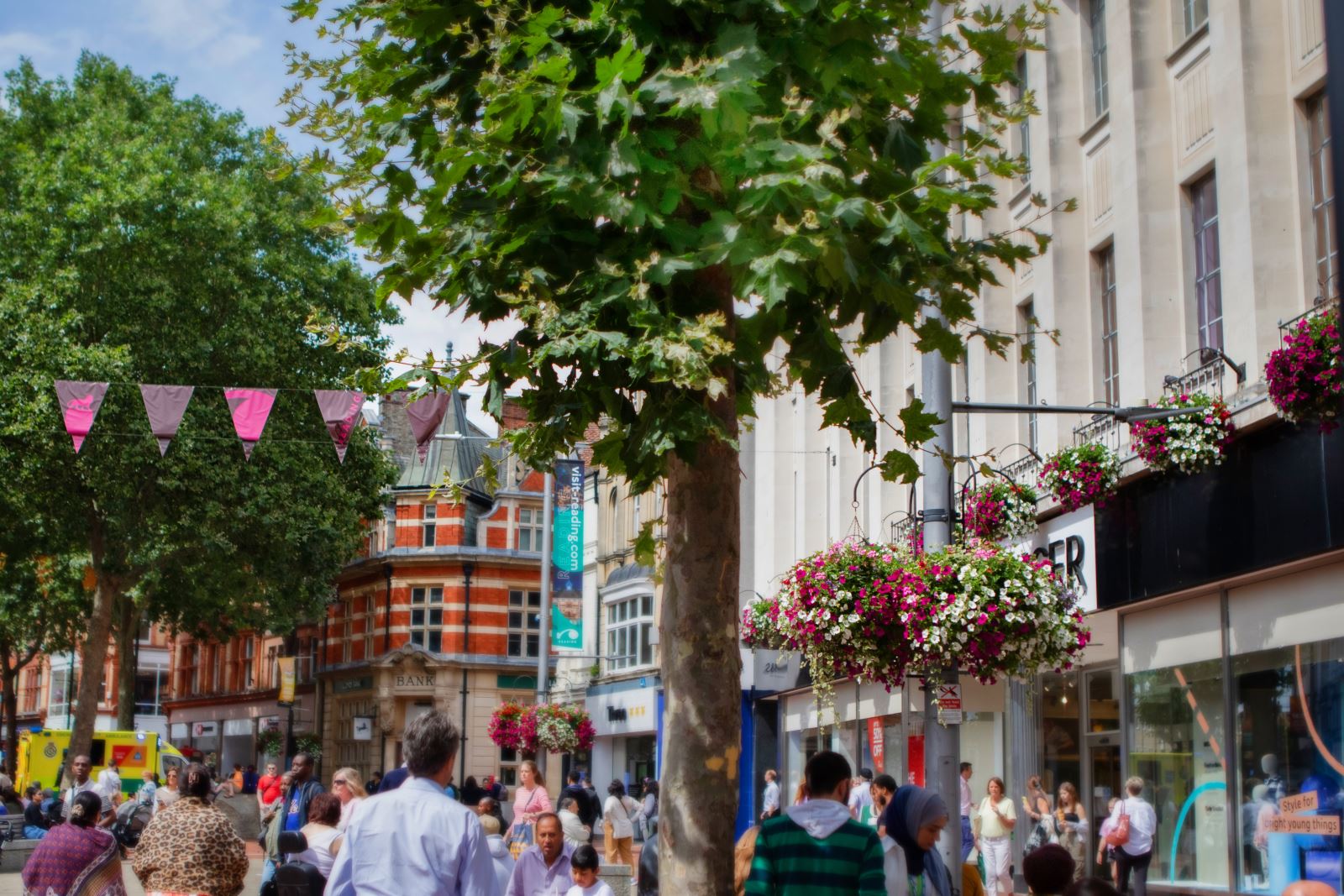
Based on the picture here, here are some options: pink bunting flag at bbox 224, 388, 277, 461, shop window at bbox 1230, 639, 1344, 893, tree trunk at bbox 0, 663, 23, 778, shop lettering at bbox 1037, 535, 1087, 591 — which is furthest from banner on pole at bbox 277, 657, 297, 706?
shop window at bbox 1230, 639, 1344, 893

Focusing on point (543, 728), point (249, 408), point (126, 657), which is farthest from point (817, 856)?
point (126, 657)

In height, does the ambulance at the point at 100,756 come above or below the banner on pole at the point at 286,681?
below

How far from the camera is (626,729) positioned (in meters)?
45.3

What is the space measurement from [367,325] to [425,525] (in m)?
30.5

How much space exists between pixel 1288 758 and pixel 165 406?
17077 mm

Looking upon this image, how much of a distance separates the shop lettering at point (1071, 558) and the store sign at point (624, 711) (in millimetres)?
24150

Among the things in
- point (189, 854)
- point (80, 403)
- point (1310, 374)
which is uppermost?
point (80, 403)

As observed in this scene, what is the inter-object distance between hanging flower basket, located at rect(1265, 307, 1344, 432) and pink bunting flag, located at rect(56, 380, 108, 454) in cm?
1903

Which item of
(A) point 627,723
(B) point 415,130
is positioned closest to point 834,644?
(B) point 415,130

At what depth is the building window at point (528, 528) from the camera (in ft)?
220

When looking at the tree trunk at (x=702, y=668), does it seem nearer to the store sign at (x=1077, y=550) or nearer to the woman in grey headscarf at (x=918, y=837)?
the woman in grey headscarf at (x=918, y=837)

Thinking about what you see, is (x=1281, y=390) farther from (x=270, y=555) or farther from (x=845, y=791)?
(x=270, y=555)

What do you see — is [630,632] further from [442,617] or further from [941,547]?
[941,547]

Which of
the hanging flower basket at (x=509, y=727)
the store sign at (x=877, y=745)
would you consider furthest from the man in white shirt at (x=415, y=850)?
the hanging flower basket at (x=509, y=727)
